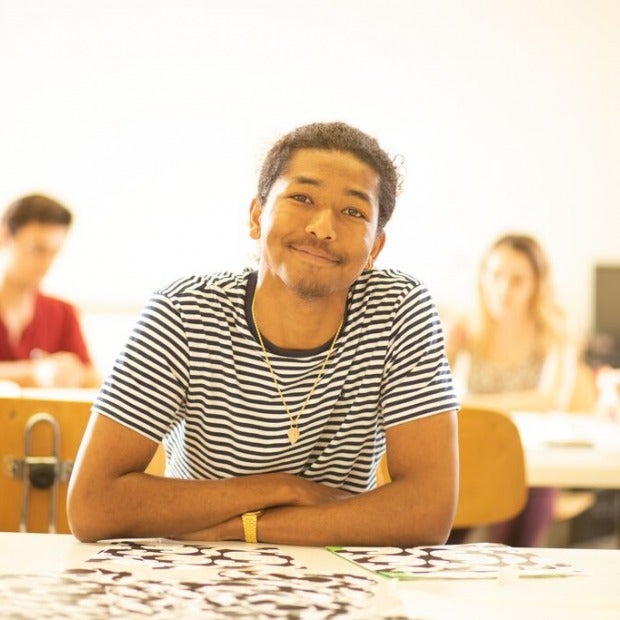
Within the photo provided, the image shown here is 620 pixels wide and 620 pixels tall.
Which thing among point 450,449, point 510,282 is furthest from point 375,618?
point 510,282

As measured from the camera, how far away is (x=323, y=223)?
62.6 inches

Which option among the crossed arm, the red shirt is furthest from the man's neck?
the red shirt

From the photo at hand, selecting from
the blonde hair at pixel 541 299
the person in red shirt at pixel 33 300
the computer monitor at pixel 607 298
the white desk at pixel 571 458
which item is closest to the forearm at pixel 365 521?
the white desk at pixel 571 458

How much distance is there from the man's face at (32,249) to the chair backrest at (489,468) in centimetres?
190

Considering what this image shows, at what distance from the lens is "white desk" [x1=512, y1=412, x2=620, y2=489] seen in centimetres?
250

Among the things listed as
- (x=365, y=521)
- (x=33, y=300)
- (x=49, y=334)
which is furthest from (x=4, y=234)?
(x=365, y=521)

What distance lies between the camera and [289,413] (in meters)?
1.61

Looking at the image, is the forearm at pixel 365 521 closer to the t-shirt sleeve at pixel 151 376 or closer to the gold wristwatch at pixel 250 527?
the gold wristwatch at pixel 250 527

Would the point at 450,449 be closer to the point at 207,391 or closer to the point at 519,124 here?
the point at 207,391

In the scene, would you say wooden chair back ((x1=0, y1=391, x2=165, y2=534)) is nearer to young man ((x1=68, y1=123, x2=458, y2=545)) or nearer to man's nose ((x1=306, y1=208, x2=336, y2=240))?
young man ((x1=68, y1=123, x2=458, y2=545))

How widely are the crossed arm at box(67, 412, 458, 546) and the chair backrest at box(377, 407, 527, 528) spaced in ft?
1.73

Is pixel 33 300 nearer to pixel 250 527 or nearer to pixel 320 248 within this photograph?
pixel 320 248

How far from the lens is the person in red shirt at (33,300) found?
3.48m

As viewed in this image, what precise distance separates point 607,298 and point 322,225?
408 centimetres
